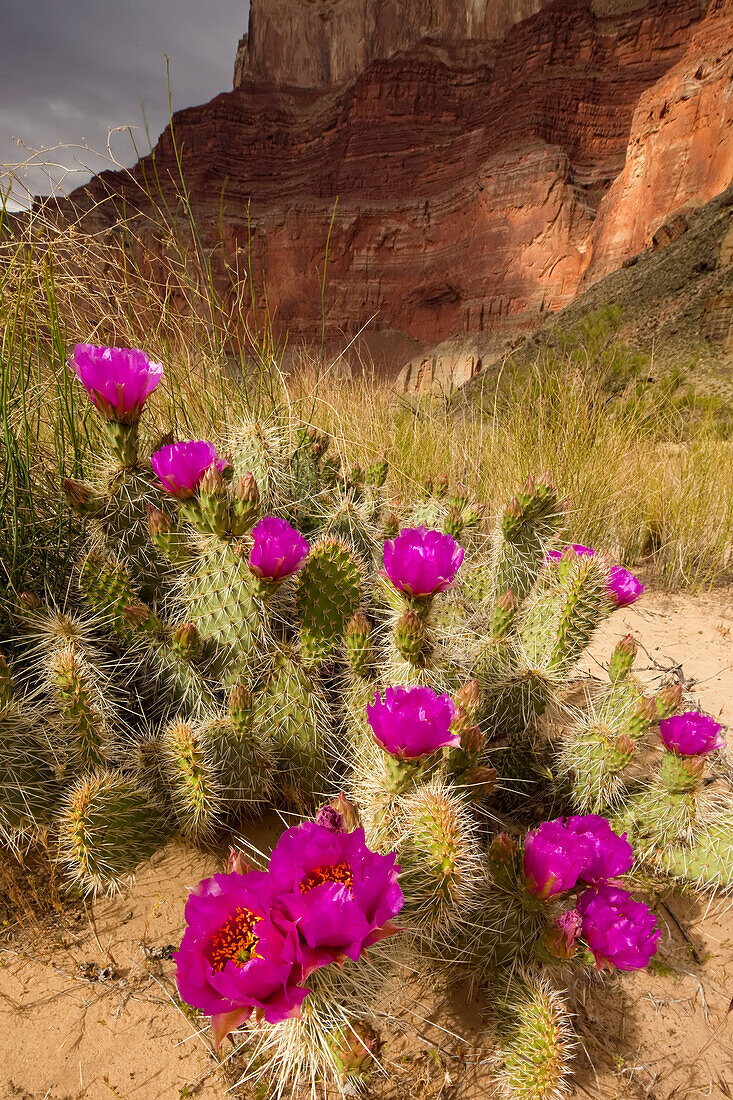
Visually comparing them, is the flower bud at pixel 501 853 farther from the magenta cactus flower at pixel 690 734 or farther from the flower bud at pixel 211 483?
the flower bud at pixel 211 483

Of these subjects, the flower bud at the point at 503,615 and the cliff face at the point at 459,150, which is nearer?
the flower bud at the point at 503,615

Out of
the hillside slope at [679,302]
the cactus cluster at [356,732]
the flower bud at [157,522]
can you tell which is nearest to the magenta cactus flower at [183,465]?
the cactus cluster at [356,732]

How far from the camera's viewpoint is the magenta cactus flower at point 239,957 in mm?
634

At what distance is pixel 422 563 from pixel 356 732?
0.51m

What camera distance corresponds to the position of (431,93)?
3181cm

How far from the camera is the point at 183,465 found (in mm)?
1319

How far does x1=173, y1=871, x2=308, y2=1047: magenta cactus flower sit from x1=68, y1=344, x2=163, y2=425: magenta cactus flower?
1094mm

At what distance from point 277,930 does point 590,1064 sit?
31.7 inches

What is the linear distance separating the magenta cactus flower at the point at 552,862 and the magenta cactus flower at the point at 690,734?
17.1 inches

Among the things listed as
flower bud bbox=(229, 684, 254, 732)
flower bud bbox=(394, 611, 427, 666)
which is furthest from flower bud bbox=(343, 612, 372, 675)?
flower bud bbox=(229, 684, 254, 732)

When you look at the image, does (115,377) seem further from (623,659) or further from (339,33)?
(339,33)

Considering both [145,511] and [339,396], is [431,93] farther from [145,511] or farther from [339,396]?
[145,511]

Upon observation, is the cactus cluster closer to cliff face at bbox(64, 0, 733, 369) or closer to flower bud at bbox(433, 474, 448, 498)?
flower bud at bbox(433, 474, 448, 498)

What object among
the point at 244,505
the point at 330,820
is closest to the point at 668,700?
the point at 330,820
